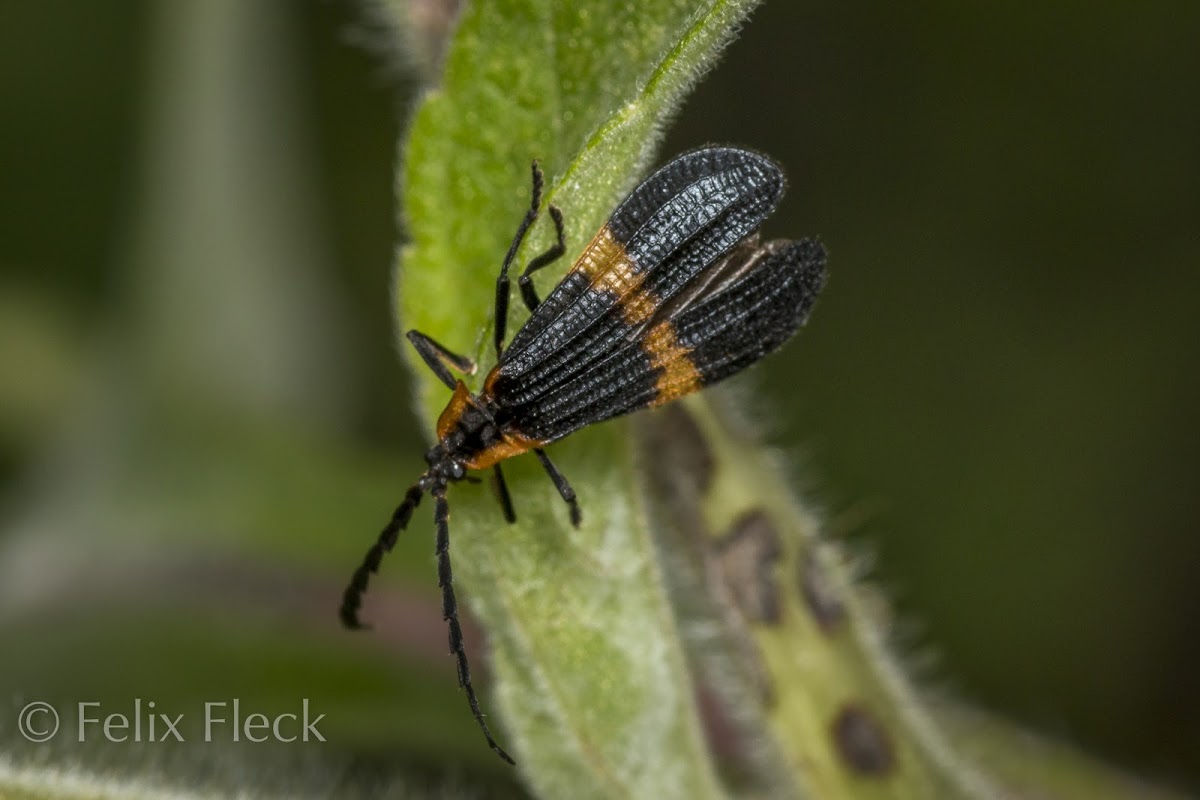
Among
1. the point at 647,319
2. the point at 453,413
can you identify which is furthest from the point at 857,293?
the point at 453,413

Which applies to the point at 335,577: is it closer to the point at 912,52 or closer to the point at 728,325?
the point at 728,325

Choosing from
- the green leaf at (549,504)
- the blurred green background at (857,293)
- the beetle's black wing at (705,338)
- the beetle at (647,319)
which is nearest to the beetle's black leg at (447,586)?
the beetle at (647,319)

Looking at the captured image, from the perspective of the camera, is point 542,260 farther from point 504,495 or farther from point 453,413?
point 453,413

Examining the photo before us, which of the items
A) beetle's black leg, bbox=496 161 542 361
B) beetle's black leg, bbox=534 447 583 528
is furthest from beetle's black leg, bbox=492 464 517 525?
beetle's black leg, bbox=496 161 542 361

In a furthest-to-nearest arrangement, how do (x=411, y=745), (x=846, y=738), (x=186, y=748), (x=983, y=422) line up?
(x=983, y=422) < (x=411, y=745) < (x=186, y=748) < (x=846, y=738)

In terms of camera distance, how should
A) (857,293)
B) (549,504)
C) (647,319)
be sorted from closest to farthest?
1. (549,504)
2. (647,319)
3. (857,293)

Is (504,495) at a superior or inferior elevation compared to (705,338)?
inferior

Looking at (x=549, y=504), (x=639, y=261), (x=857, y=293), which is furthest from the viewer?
(x=857, y=293)

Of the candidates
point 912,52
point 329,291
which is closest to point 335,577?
point 329,291
